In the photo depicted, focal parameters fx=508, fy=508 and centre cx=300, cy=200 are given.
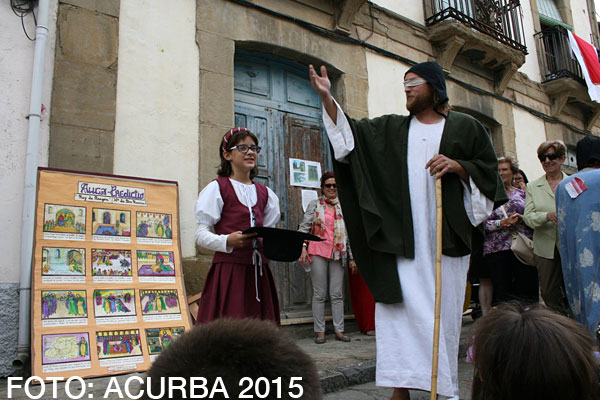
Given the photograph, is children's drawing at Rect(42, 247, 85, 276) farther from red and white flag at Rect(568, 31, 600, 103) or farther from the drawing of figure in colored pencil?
red and white flag at Rect(568, 31, 600, 103)

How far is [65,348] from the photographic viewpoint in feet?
11.7

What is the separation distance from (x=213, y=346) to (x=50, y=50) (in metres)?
4.50

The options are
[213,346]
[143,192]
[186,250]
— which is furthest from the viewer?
[186,250]

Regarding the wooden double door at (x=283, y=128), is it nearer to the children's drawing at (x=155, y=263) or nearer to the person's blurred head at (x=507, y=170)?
the children's drawing at (x=155, y=263)

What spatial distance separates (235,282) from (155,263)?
6.23 ft

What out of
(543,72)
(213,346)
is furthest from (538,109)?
(213,346)

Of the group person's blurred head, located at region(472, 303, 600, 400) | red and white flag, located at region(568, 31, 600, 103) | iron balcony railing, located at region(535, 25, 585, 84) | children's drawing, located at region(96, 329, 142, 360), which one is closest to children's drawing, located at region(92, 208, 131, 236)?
children's drawing, located at region(96, 329, 142, 360)

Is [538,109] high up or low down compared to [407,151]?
up

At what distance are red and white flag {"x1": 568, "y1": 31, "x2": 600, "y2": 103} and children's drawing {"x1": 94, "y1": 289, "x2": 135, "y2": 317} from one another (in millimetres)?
10043

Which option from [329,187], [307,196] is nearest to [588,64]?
[307,196]

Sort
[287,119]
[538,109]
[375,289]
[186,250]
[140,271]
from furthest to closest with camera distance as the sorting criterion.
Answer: [538,109]
[287,119]
[186,250]
[140,271]
[375,289]

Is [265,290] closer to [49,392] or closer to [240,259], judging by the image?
[240,259]

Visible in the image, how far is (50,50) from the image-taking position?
4.52 meters

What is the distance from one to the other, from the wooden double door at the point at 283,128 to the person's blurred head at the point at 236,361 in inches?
190
